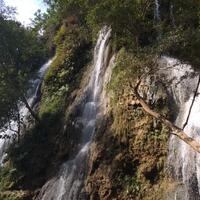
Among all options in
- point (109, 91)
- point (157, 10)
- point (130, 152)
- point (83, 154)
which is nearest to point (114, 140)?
point (130, 152)

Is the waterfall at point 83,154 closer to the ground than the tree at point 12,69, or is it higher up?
closer to the ground

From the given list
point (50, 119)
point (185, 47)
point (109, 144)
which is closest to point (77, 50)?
point (50, 119)

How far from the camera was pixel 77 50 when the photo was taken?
26.0 metres

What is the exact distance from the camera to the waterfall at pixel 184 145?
12906 millimetres

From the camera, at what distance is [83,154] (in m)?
17.9

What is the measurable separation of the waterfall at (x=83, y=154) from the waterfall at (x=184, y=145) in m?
3.95

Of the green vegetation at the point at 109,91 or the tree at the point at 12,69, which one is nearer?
the green vegetation at the point at 109,91

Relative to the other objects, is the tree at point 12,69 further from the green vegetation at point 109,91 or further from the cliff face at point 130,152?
the cliff face at point 130,152

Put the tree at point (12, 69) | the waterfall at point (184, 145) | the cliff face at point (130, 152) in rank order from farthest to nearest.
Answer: the tree at point (12, 69)
the cliff face at point (130, 152)
the waterfall at point (184, 145)

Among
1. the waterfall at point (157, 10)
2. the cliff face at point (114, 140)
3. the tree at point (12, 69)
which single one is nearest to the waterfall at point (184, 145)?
the cliff face at point (114, 140)

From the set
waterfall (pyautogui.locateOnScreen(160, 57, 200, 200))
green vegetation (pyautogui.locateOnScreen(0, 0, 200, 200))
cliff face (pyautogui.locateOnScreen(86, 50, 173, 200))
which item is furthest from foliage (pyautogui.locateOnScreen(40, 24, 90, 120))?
waterfall (pyautogui.locateOnScreen(160, 57, 200, 200))

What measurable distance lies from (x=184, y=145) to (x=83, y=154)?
516cm

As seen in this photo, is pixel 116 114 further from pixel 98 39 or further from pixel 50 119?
pixel 98 39

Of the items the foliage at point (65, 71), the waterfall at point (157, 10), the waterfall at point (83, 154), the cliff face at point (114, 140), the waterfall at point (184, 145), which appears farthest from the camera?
the foliage at point (65, 71)
